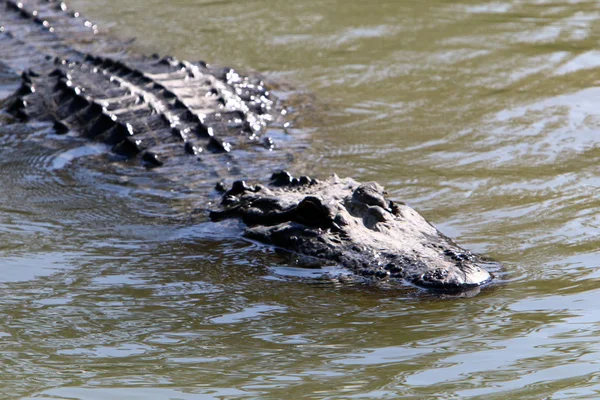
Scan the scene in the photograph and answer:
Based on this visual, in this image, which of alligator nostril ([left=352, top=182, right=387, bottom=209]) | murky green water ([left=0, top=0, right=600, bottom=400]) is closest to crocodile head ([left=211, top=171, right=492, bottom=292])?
alligator nostril ([left=352, top=182, right=387, bottom=209])

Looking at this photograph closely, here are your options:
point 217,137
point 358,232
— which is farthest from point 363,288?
point 217,137

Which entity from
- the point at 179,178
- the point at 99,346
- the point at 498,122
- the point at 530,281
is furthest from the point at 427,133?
the point at 99,346

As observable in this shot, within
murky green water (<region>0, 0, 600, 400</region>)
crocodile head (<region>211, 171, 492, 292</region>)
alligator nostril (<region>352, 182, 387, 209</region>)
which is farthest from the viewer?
alligator nostril (<region>352, 182, 387, 209</region>)

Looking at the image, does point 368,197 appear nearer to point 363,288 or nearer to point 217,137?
point 363,288

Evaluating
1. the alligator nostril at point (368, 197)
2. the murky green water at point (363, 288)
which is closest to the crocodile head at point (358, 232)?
the alligator nostril at point (368, 197)

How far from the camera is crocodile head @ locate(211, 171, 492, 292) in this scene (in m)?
4.23

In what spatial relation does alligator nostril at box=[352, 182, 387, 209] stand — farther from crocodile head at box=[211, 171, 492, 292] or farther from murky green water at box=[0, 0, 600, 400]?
murky green water at box=[0, 0, 600, 400]

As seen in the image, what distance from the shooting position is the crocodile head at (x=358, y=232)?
13.9 feet

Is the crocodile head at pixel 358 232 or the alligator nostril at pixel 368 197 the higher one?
the alligator nostril at pixel 368 197

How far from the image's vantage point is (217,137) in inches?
264

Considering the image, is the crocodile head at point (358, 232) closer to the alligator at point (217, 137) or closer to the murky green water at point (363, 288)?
the alligator at point (217, 137)

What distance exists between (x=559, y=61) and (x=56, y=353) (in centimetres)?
654

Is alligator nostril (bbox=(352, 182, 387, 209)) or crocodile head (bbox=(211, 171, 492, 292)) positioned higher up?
alligator nostril (bbox=(352, 182, 387, 209))

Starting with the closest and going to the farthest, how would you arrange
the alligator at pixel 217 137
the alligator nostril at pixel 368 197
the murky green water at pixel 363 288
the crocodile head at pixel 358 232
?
the murky green water at pixel 363 288
the crocodile head at pixel 358 232
the alligator at pixel 217 137
the alligator nostril at pixel 368 197
